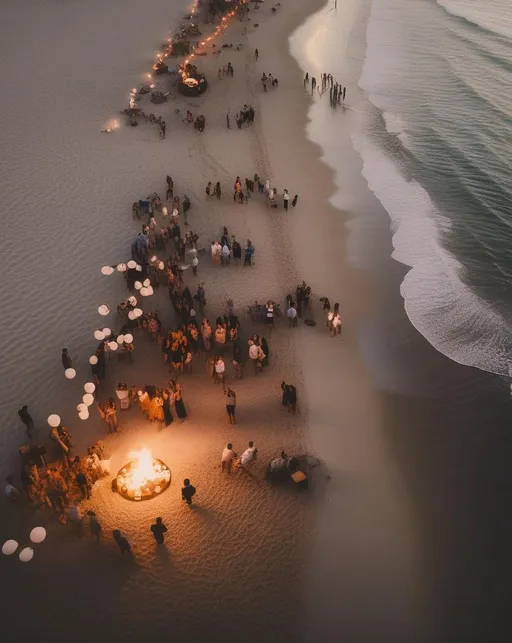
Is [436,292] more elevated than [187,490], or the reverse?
[436,292]

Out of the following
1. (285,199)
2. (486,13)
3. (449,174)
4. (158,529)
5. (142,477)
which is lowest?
(142,477)

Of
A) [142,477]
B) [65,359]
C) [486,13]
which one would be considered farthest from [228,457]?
[486,13]

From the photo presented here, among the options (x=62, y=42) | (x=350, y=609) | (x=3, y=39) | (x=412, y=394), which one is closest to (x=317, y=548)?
(x=350, y=609)

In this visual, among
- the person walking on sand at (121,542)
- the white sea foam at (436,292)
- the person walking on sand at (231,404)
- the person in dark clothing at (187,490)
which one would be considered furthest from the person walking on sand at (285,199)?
the person walking on sand at (121,542)

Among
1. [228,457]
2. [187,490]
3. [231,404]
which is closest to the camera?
[187,490]

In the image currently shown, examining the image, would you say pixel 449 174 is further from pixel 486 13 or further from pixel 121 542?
pixel 486 13

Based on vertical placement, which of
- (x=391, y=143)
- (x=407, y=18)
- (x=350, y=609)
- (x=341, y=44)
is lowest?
(x=350, y=609)

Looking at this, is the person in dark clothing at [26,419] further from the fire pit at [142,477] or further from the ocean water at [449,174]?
the ocean water at [449,174]

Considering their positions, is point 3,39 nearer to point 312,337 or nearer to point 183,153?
point 183,153
